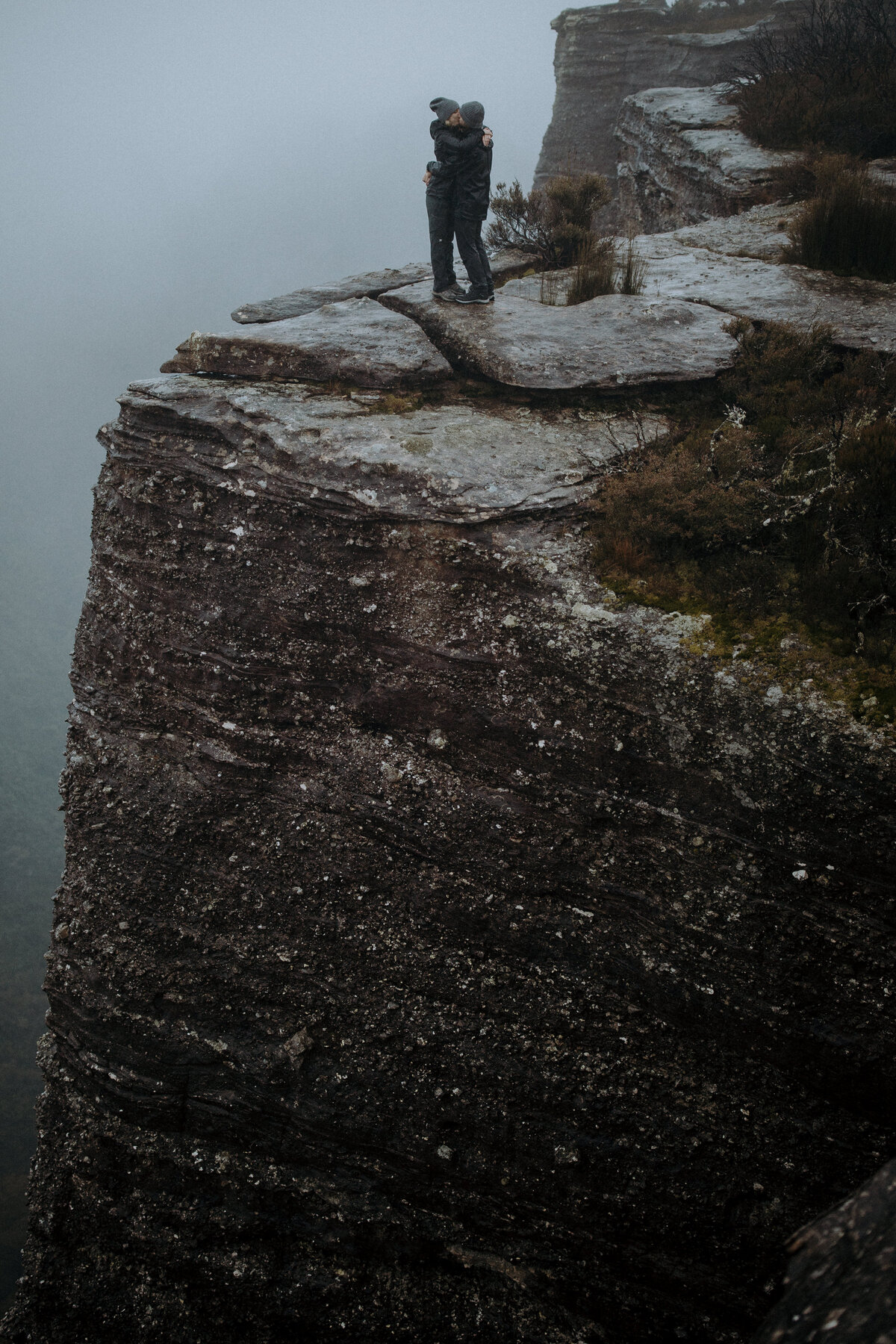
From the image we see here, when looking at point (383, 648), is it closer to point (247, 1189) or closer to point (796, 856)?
point (796, 856)

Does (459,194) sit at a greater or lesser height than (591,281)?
greater

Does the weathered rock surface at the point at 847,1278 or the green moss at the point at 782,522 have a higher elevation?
the green moss at the point at 782,522

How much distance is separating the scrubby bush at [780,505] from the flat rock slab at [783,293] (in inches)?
24.0

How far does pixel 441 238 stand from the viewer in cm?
825

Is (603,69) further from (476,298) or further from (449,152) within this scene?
(476,298)

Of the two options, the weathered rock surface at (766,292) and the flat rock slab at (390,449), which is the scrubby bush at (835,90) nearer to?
the weathered rock surface at (766,292)

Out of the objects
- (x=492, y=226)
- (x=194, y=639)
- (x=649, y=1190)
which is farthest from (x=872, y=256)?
(x=649, y=1190)

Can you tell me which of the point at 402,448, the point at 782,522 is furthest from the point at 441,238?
the point at 782,522

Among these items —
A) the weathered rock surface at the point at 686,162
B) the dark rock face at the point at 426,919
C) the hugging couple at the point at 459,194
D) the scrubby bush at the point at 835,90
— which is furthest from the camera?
the weathered rock surface at the point at 686,162

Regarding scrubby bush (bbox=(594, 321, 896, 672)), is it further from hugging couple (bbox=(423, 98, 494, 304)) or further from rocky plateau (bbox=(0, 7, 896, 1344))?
hugging couple (bbox=(423, 98, 494, 304))

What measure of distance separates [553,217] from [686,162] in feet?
16.6

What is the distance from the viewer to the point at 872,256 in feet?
27.8

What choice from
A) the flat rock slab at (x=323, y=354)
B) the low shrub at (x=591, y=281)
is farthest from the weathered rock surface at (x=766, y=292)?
the flat rock slab at (x=323, y=354)

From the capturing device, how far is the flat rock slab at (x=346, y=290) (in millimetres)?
8859
